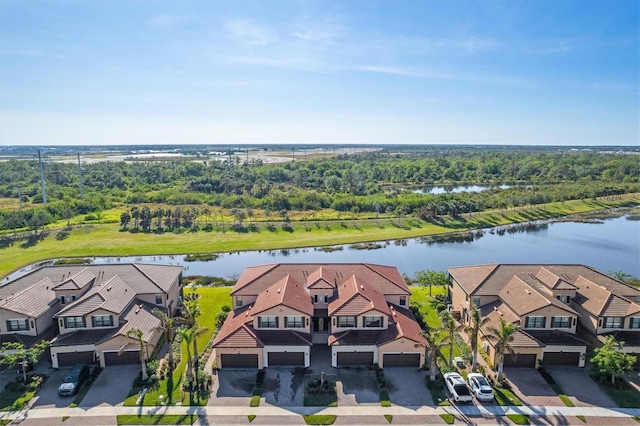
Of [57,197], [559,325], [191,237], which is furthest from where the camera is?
[57,197]

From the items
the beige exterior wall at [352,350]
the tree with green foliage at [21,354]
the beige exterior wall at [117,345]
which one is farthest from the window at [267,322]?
the tree with green foliage at [21,354]

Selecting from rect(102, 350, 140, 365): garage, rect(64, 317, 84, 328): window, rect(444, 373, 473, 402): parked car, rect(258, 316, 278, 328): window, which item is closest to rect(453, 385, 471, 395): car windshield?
rect(444, 373, 473, 402): parked car

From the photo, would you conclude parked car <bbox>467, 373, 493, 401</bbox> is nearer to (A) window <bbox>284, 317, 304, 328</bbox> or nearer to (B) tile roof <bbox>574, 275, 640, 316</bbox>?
(B) tile roof <bbox>574, 275, 640, 316</bbox>

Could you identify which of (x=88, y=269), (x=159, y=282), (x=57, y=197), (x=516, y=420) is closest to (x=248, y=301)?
(x=159, y=282)

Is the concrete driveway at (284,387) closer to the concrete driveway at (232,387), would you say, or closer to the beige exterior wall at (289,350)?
the beige exterior wall at (289,350)

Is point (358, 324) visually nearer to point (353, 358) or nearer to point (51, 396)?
point (353, 358)

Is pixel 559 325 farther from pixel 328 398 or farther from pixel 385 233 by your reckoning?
pixel 385 233

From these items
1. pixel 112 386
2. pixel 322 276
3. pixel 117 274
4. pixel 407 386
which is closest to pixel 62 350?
pixel 112 386
